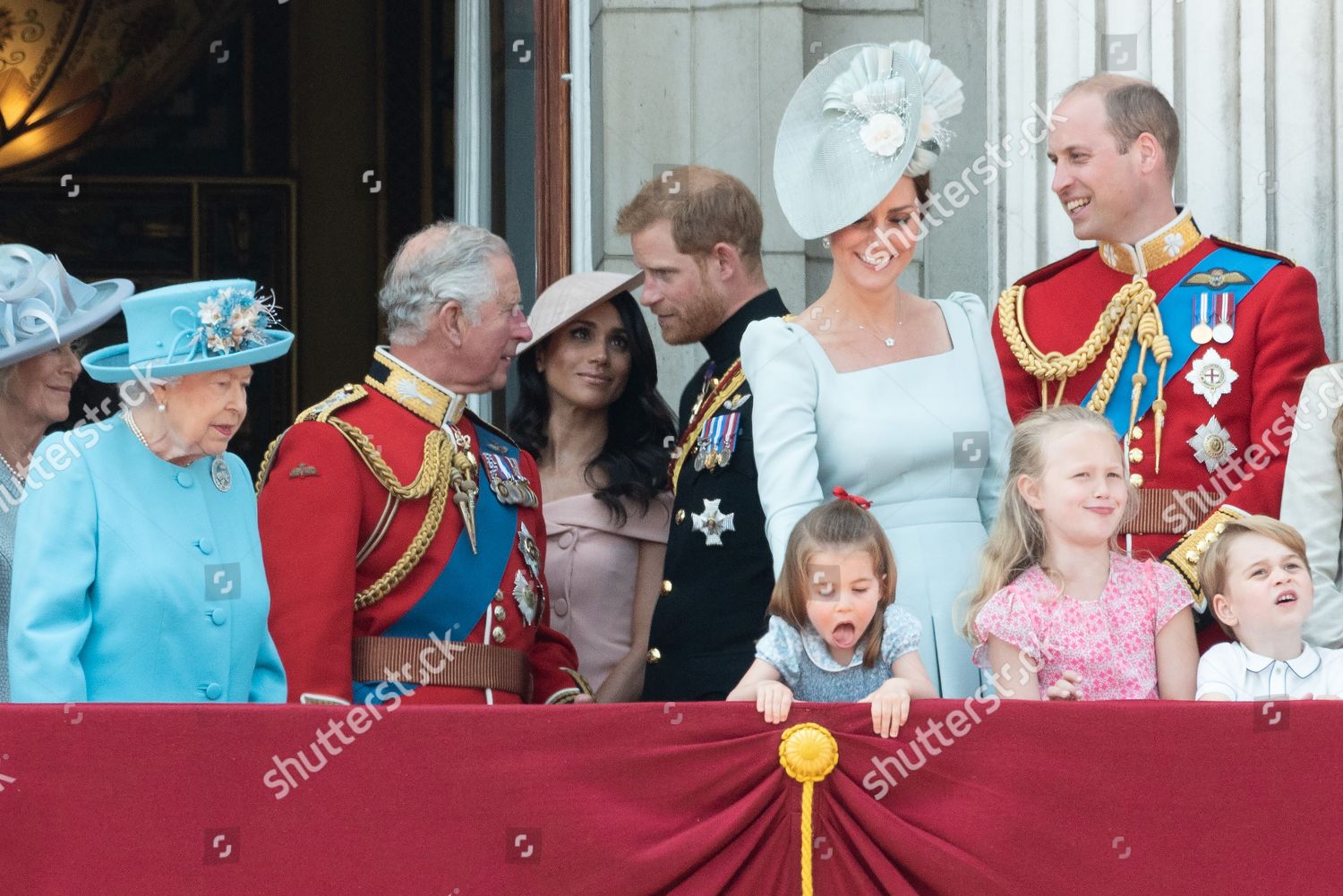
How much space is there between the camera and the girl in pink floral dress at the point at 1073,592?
362 cm

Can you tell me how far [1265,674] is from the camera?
145 inches

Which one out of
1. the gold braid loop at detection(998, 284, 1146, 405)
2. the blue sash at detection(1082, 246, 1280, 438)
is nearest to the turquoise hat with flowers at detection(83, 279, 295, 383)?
the gold braid loop at detection(998, 284, 1146, 405)

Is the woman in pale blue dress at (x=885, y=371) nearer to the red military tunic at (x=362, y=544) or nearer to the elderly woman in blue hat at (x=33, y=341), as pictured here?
the red military tunic at (x=362, y=544)

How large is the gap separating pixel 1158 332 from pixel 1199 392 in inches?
5.6

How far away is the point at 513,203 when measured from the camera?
593 cm

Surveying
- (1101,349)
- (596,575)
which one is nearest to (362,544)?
(596,575)

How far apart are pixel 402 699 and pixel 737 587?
2.08ft

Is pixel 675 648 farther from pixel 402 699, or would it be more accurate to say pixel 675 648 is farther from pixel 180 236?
pixel 180 236

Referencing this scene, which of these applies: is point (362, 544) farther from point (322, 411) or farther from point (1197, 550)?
point (1197, 550)

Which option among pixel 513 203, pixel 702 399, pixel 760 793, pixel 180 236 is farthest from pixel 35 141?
pixel 760 793

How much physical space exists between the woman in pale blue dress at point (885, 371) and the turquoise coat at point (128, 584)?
873 mm

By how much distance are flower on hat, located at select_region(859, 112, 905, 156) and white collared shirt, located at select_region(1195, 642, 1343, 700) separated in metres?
0.99

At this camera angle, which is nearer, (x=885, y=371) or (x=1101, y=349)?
(x=885, y=371)

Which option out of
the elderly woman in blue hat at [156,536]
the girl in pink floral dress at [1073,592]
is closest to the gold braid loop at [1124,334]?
the girl in pink floral dress at [1073,592]
